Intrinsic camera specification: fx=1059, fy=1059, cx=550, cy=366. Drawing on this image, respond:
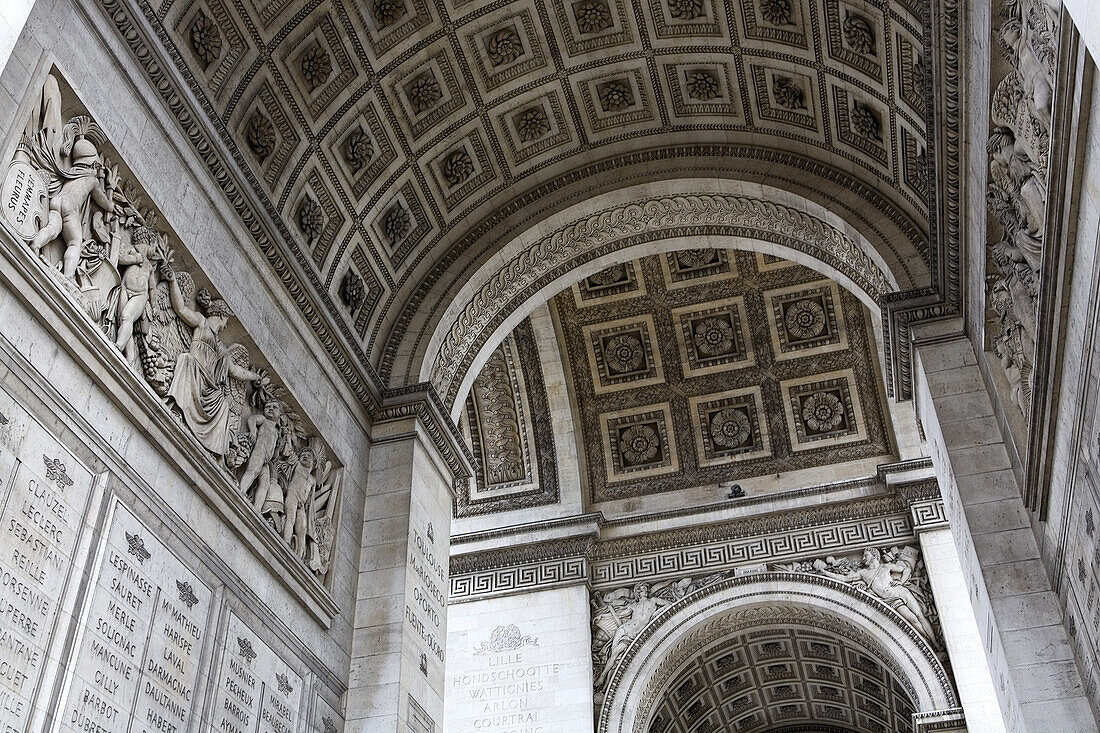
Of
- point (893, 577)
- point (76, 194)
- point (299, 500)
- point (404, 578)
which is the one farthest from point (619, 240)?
point (76, 194)

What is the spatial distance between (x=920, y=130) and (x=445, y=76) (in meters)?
6.19

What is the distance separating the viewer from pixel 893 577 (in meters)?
18.3

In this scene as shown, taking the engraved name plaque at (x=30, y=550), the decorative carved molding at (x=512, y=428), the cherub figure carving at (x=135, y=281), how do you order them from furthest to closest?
the decorative carved molding at (x=512, y=428) < the cherub figure carving at (x=135, y=281) < the engraved name plaque at (x=30, y=550)

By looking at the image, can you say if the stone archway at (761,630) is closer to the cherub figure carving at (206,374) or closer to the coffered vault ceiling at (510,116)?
the coffered vault ceiling at (510,116)

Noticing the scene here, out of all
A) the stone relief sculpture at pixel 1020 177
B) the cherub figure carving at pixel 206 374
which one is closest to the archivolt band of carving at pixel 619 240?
the cherub figure carving at pixel 206 374

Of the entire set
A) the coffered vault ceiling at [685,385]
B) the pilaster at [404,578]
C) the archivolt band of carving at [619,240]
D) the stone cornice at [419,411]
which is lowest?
the pilaster at [404,578]

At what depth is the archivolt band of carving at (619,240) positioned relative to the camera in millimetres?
14734

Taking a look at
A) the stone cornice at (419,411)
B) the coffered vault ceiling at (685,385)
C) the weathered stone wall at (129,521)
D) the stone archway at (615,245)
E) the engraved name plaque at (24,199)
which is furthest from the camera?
the coffered vault ceiling at (685,385)

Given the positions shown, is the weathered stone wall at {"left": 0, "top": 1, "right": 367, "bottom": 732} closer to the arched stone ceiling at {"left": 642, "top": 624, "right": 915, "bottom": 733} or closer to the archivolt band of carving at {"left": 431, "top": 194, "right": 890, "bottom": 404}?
the archivolt band of carving at {"left": 431, "top": 194, "right": 890, "bottom": 404}

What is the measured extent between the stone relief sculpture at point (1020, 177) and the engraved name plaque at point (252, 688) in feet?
24.2

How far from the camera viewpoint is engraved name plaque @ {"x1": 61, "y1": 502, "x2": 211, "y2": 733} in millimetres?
7531

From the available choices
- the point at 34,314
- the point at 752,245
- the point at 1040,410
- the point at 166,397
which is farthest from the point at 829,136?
the point at 34,314

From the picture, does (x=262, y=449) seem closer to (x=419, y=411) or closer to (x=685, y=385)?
(x=419, y=411)

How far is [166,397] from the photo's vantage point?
30.6ft
